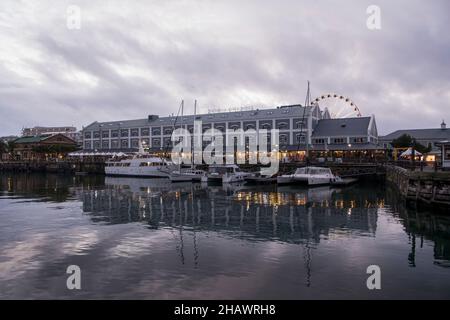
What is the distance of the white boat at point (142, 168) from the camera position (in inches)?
3553

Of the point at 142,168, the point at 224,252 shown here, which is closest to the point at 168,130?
the point at 142,168

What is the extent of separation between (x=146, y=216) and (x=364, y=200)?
25678mm

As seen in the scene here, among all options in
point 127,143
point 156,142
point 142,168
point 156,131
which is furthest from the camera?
point 127,143

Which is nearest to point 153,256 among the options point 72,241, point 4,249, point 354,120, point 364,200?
point 72,241

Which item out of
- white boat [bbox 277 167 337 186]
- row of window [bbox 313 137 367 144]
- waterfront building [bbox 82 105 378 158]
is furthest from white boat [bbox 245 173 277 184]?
row of window [bbox 313 137 367 144]

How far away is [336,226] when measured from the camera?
28.7 meters

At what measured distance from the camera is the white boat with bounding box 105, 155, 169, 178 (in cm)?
9025

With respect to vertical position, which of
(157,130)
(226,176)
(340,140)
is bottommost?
(226,176)

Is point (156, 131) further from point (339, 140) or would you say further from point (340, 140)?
point (340, 140)

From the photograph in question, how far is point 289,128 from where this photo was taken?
10094 cm

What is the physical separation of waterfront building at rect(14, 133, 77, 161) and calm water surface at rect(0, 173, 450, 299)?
119 meters

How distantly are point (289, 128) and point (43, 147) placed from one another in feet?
308

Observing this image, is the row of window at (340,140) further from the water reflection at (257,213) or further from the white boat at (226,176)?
the water reflection at (257,213)
